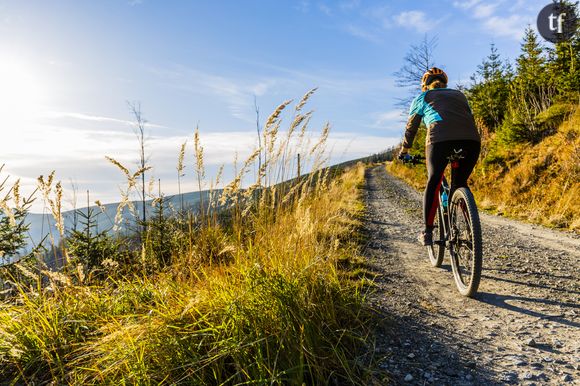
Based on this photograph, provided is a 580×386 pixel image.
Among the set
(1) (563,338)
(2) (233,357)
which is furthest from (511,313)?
(2) (233,357)

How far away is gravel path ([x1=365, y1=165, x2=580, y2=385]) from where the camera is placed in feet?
6.84

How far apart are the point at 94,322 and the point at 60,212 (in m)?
1.10

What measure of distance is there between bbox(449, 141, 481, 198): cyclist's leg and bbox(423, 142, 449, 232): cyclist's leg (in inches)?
5.5

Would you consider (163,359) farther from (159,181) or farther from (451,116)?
(451,116)

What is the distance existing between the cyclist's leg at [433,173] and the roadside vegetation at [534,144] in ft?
15.1

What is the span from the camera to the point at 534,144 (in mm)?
12266

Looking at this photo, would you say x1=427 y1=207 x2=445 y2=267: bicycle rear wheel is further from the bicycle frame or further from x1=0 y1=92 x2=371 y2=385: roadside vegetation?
x1=0 y1=92 x2=371 y2=385: roadside vegetation

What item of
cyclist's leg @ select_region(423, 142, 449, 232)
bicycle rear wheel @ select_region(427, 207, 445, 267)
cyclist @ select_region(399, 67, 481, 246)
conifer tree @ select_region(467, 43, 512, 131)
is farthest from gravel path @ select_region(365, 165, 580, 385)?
conifer tree @ select_region(467, 43, 512, 131)

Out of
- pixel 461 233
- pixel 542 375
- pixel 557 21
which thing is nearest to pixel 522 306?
pixel 461 233

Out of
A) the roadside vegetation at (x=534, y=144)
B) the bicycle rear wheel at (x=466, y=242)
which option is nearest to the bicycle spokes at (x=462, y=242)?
the bicycle rear wheel at (x=466, y=242)

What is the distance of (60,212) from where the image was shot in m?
2.99

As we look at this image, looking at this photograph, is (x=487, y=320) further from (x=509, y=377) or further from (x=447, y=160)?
(x=447, y=160)

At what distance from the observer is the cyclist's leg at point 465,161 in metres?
3.57

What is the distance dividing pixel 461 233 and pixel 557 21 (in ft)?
68.6
